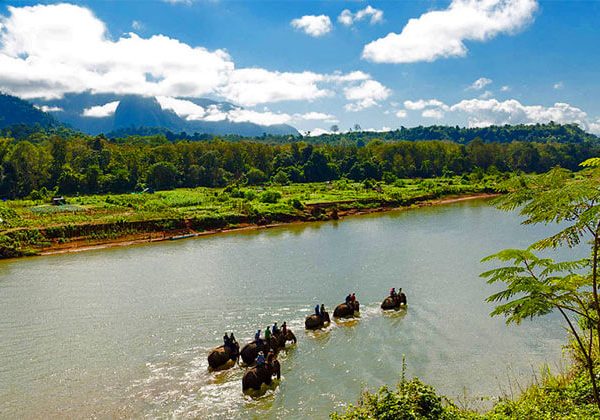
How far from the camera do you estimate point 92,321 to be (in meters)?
30.5

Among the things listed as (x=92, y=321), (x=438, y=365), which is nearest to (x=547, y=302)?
(x=438, y=365)

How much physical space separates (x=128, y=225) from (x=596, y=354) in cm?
5815

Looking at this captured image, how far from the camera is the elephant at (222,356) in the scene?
23.0 metres

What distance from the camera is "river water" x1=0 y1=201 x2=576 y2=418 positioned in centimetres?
2061

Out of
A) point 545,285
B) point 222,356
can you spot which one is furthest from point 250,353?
point 545,285

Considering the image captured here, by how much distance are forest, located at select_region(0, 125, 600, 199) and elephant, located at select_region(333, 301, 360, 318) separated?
6643cm

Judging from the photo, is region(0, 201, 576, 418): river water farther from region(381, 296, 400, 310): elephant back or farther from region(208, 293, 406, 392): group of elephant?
region(381, 296, 400, 310): elephant back

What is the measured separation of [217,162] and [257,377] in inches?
4523

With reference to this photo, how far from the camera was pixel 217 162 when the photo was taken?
132m

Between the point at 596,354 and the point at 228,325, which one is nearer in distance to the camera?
the point at 596,354

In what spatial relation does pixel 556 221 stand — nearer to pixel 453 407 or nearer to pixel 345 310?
pixel 453 407

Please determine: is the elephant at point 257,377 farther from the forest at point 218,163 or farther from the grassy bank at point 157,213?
the forest at point 218,163

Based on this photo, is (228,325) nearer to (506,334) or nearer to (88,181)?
(506,334)

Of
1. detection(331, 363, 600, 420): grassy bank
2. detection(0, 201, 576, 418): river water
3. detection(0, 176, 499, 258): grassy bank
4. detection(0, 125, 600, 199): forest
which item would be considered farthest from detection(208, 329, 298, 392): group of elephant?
detection(0, 125, 600, 199): forest
